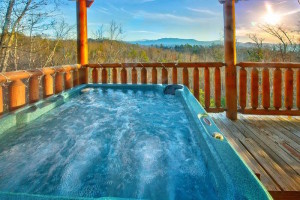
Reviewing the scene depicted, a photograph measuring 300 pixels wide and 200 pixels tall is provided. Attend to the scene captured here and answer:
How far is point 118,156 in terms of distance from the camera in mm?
1690

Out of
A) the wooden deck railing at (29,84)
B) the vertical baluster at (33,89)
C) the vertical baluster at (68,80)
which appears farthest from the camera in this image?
the vertical baluster at (68,80)

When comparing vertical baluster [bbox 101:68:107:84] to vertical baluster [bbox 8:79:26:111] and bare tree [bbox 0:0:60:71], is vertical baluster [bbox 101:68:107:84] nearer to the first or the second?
vertical baluster [bbox 8:79:26:111]

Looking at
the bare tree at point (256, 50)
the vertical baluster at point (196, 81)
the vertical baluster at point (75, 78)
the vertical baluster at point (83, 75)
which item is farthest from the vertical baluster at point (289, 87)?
the bare tree at point (256, 50)

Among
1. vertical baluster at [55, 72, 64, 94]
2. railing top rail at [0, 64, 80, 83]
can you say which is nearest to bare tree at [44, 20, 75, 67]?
vertical baluster at [55, 72, 64, 94]

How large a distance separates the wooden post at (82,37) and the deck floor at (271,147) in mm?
2470

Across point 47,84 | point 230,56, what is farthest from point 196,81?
point 47,84

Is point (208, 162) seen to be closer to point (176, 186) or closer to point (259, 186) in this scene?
point (176, 186)

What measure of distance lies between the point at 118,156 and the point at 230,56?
9.39ft

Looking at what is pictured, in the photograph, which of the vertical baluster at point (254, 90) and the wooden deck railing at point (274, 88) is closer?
the wooden deck railing at point (274, 88)

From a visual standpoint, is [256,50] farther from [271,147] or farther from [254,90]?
[271,147]

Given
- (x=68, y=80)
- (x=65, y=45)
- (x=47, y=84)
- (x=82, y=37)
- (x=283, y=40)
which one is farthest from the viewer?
(x=65, y=45)

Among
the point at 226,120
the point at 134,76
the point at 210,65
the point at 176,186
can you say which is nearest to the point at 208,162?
the point at 176,186

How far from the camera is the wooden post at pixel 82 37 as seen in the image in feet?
14.3

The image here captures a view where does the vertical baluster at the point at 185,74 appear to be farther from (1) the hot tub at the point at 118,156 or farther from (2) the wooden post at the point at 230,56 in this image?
(1) the hot tub at the point at 118,156
